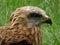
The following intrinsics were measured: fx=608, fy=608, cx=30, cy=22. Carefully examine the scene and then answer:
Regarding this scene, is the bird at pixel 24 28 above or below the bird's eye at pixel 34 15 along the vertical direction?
below

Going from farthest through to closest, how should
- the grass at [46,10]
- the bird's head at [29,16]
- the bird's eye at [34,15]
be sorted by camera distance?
the grass at [46,10] < the bird's eye at [34,15] < the bird's head at [29,16]

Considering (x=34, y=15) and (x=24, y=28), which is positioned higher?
(x=34, y=15)

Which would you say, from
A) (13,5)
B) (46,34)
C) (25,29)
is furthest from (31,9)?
(13,5)

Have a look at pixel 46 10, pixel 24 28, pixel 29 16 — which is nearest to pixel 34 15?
pixel 29 16

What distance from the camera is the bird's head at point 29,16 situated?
899 cm

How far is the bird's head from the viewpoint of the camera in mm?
8992

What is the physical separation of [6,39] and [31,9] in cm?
64

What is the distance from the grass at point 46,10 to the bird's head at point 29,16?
1.57 meters

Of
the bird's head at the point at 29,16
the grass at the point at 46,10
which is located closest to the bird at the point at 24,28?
the bird's head at the point at 29,16

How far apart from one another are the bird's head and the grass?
1574 mm

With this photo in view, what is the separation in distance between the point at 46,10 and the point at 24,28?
8.59 feet

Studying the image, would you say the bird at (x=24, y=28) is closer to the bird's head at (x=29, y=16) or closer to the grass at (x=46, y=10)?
the bird's head at (x=29, y=16)

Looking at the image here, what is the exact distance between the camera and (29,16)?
29.9 feet

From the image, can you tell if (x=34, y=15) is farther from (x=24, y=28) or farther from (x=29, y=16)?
(x=24, y=28)
